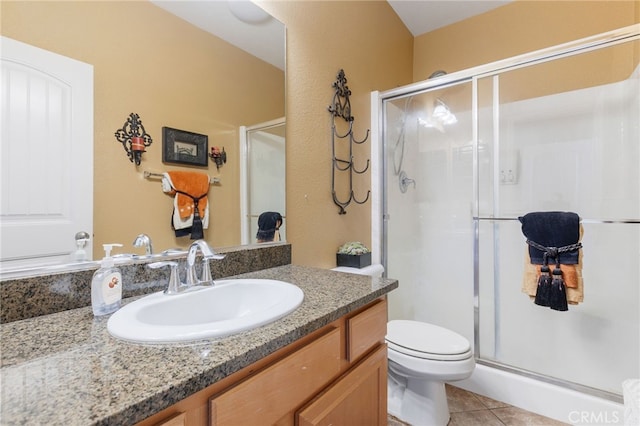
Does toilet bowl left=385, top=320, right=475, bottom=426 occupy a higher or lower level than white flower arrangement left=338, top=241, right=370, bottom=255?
lower

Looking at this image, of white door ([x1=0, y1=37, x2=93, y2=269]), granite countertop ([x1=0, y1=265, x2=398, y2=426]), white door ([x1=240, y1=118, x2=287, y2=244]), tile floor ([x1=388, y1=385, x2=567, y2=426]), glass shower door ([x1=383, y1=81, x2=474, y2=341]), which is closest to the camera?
granite countertop ([x1=0, y1=265, x2=398, y2=426])

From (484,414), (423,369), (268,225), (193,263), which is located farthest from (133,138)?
(484,414)

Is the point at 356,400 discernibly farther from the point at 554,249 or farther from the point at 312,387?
the point at 554,249

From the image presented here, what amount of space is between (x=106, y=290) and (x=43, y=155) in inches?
14.7

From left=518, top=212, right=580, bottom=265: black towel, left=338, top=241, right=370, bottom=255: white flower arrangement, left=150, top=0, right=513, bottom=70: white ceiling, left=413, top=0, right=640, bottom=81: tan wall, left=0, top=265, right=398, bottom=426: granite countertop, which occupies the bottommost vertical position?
left=0, top=265, right=398, bottom=426: granite countertop

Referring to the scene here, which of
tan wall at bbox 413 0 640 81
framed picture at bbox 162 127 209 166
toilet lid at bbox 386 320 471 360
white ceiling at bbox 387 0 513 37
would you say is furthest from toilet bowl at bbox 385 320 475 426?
white ceiling at bbox 387 0 513 37

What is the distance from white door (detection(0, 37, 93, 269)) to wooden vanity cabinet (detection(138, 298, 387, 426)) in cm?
59

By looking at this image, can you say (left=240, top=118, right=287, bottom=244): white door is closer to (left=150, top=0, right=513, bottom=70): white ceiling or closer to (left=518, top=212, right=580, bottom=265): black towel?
(left=150, top=0, right=513, bottom=70): white ceiling

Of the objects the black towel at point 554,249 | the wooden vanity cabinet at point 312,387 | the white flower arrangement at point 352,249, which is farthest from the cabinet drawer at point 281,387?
the black towel at point 554,249

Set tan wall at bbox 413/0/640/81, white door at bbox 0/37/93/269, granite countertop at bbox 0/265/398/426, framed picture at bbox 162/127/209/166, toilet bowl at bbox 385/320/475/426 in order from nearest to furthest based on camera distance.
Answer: granite countertop at bbox 0/265/398/426, white door at bbox 0/37/93/269, framed picture at bbox 162/127/209/166, toilet bowl at bbox 385/320/475/426, tan wall at bbox 413/0/640/81

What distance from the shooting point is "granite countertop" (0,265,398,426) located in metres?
0.40

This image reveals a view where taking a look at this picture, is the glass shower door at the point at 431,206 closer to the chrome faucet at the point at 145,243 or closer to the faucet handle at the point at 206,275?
the faucet handle at the point at 206,275

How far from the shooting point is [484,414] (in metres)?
1.63

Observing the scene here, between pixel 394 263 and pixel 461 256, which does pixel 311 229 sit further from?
pixel 461 256
